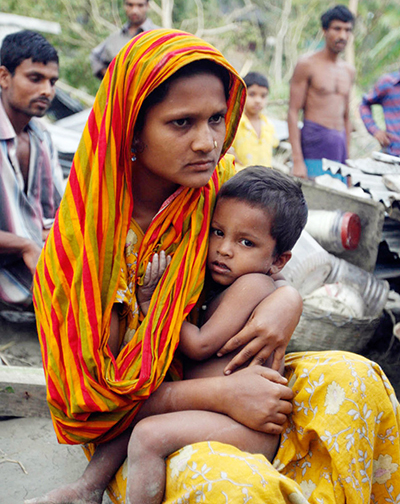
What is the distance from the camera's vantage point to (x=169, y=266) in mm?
1912

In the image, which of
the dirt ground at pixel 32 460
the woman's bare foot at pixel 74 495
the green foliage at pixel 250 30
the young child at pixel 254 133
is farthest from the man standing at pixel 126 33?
the green foliage at pixel 250 30

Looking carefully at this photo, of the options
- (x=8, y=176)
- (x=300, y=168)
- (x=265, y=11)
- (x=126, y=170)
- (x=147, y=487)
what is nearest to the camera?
(x=147, y=487)

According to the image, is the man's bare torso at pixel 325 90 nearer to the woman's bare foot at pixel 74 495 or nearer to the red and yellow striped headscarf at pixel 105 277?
the red and yellow striped headscarf at pixel 105 277

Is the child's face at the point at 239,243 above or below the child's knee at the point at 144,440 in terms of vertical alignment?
above

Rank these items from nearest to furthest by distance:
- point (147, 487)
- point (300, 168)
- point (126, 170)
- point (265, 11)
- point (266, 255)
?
1. point (147, 487)
2. point (126, 170)
3. point (266, 255)
4. point (300, 168)
5. point (265, 11)

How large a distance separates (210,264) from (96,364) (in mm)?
545

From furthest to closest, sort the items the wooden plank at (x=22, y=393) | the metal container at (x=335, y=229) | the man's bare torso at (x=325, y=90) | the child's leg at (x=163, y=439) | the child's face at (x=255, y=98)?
1. the child's face at (x=255, y=98)
2. the man's bare torso at (x=325, y=90)
3. the metal container at (x=335, y=229)
4. the wooden plank at (x=22, y=393)
5. the child's leg at (x=163, y=439)

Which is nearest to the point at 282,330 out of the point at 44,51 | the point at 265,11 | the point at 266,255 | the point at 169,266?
the point at 266,255

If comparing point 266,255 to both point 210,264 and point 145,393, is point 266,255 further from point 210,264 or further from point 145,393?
point 145,393

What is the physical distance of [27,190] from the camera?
154 inches

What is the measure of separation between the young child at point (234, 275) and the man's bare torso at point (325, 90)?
4.28 metres

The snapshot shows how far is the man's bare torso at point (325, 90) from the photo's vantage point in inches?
234

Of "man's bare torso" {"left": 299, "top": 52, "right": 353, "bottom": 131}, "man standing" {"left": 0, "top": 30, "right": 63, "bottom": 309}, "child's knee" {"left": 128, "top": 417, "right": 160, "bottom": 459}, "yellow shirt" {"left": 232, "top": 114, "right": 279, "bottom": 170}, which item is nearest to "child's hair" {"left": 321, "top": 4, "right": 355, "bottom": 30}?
"man's bare torso" {"left": 299, "top": 52, "right": 353, "bottom": 131}

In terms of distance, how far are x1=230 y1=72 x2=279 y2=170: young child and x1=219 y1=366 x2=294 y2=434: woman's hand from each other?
4.03 m
